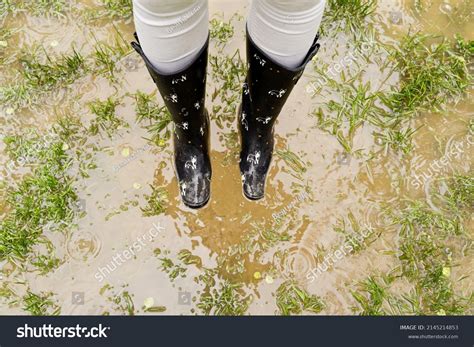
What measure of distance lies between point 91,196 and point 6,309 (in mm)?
545

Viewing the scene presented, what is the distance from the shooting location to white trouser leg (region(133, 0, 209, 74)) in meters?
1.08

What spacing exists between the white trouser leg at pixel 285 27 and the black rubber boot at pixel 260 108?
0.10 feet

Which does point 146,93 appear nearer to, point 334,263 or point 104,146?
point 104,146

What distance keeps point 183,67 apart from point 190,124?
33 centimetres

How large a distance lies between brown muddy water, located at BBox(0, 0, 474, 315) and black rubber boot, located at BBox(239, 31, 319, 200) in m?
0.10

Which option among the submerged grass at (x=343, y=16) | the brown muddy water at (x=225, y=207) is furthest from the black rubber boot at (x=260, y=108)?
the submerged grass at (x=343, y=16)

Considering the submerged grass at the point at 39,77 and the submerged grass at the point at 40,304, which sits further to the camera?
the submerged grass at the point at 39,77

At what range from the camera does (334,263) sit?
188cm

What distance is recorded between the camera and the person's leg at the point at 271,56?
1.16 metres

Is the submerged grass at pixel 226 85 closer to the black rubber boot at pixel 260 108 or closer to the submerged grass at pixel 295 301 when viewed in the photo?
the black rubber boot at pixel 260 108

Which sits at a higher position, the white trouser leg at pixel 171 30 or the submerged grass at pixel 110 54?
the white trouser leg at pixel 171 30

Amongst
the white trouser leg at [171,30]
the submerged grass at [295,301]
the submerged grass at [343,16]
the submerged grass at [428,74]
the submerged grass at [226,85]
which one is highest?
the white trouser leg at [171,30]

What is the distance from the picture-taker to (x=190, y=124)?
5.30 feet

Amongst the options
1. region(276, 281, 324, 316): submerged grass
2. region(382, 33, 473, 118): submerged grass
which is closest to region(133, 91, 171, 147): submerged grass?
region(276, 281, 324, 316): submerged grass
